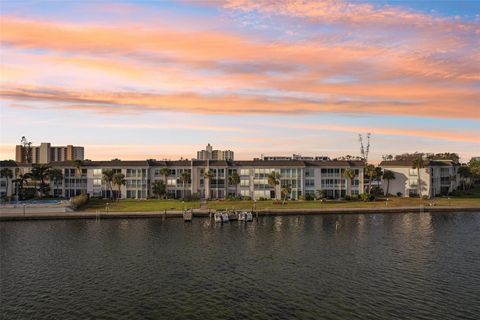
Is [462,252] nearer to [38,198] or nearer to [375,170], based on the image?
[375,170]

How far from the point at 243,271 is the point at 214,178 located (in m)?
89.3

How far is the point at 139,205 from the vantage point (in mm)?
135250

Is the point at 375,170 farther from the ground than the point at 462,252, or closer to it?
farther from the ground

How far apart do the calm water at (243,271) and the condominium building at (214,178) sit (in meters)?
47.1

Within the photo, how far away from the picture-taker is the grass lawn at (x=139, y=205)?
12938 cm

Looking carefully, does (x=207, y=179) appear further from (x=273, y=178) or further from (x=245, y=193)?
(x=273, y=178)

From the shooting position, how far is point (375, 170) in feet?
487

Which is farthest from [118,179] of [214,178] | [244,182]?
[244,182]

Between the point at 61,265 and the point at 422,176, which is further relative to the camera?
the point at 422,176

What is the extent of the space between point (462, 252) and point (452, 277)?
56.0ft

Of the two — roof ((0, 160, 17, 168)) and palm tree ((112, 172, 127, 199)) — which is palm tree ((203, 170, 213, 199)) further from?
roof ((0, 160, 17, 168))

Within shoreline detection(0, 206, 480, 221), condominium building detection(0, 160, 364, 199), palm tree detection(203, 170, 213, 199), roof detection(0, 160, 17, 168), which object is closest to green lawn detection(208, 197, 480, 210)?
shoreline detection(0, 206, 480, 221)

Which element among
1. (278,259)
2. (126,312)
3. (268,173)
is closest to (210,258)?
(278,259)

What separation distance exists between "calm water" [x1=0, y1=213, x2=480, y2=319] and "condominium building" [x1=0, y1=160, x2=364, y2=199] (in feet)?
155
